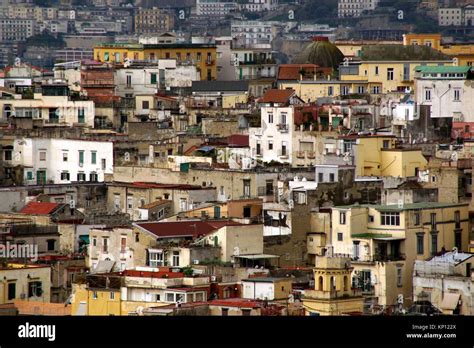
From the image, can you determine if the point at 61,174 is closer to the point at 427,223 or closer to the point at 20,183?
the point at 20,183

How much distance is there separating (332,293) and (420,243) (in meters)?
6.43

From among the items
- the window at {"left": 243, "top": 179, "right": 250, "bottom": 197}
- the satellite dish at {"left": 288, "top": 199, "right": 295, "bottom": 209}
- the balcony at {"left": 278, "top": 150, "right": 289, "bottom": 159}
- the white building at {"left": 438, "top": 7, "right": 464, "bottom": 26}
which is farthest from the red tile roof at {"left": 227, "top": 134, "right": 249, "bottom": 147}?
the white building at {"left": 438, "top": 7, "right": 464, "bottom": 26}

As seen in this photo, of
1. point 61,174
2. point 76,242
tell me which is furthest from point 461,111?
point 76,242

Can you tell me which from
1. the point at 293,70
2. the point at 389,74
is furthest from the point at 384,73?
the point at 293,70

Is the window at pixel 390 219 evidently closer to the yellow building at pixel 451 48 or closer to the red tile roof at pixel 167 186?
the red tile roof at pixel 167 186

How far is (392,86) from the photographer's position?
56.9 m

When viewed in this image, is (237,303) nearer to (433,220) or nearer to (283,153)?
(433,220)

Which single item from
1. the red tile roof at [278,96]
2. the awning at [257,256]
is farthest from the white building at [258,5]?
A: the awning at [257,256]

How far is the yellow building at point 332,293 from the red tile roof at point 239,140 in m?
20.2

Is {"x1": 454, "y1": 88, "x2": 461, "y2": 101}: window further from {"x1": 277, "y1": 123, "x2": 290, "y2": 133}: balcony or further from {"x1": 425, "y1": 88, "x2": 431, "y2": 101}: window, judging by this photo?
{"x1": 277, "y1": 123, "x2": 290, "y2": 133}: balcony

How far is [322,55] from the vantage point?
2559 inches

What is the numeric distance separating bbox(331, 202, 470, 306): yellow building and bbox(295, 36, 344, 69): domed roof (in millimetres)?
36189

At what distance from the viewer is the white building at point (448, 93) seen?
45859 millimetres

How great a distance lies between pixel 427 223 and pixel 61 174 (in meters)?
15.8
